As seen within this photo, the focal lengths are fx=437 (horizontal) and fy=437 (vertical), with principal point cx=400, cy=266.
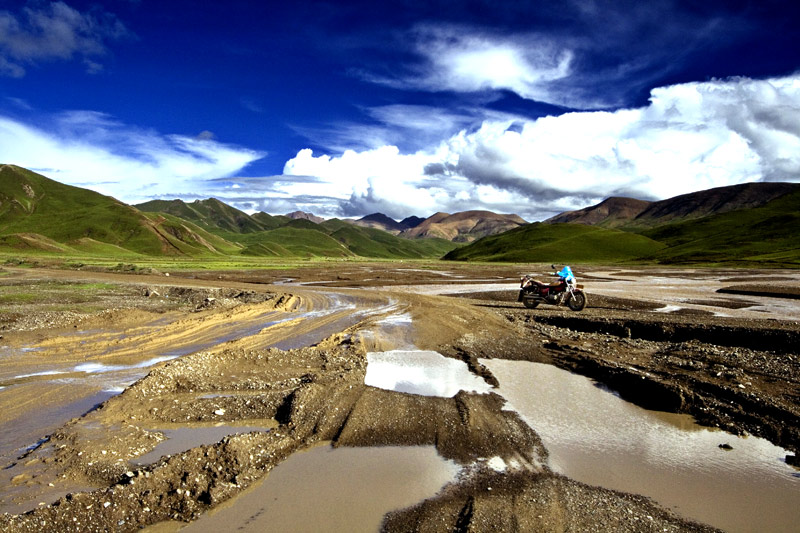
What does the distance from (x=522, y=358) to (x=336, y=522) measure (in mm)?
11567

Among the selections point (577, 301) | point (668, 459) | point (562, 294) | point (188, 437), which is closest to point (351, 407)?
point (188, 437)

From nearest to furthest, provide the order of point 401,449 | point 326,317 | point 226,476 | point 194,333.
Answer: point 226,476
point 401,449
point 194,333
point 326,317

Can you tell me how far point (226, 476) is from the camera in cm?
724

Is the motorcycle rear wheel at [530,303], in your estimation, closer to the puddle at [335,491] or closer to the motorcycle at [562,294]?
the motorcycle at [562,294]

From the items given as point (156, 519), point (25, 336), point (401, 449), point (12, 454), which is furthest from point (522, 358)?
point (25, 336)

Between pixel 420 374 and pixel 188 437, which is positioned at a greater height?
pixel 420 374

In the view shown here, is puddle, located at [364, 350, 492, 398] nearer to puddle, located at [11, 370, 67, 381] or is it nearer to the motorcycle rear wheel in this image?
puddle, located at [11, 370, 67, 381]

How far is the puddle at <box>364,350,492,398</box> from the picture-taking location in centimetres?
1249

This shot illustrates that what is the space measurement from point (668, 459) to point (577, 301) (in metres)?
19.9

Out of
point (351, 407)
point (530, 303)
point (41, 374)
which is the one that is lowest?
point (41, 374)

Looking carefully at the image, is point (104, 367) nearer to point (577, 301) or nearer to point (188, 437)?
point (188, 437)

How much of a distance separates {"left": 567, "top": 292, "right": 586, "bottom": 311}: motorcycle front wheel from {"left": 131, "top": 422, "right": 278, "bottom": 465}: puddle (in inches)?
882

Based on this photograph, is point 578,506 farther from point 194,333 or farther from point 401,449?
point 194,333

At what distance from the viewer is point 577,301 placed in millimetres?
27484
